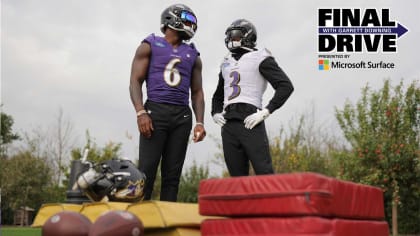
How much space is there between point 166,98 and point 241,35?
0.87 meters

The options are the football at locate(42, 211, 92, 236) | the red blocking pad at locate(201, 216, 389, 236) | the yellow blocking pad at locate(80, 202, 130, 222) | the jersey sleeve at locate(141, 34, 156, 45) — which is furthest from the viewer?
the jersey sleeve at locate(141, 34, 156, 45)

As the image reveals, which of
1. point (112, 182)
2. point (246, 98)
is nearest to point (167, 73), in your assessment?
point (246, 98)

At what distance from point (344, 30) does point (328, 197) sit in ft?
25.4

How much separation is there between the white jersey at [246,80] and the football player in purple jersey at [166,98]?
381mm

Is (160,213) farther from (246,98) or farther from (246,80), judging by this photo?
(246,80)

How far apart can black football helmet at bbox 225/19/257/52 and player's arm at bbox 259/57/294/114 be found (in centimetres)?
25

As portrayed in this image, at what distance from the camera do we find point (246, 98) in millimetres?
4805

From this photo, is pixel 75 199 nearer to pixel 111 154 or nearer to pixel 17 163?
pixel 111 154

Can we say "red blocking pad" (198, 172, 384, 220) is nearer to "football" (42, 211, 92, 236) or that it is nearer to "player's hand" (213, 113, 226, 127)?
"football" (42, 211, 92, 236)

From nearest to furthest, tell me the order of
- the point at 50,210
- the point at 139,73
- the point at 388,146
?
the point at 50,210 → the point at 139,73 → the point at 388,146

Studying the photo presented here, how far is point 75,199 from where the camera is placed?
4363 millimetres

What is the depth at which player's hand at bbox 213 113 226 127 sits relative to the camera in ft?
16.1

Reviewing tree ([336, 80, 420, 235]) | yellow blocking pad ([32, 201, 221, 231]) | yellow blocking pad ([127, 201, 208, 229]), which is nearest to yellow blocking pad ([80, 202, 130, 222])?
yellow blocking pad ([32, 201, 221, 231])

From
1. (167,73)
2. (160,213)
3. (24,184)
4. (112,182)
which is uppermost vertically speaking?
(167,73)
